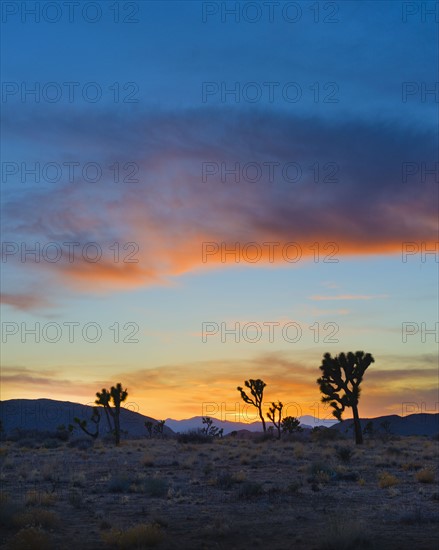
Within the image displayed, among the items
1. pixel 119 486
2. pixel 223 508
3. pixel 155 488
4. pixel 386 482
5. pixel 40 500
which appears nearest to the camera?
pixel 223 508

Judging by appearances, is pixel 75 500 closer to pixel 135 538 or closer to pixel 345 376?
pixel 135 538

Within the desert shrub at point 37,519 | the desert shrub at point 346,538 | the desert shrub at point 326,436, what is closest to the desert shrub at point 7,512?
the desert shrub at point 37,519

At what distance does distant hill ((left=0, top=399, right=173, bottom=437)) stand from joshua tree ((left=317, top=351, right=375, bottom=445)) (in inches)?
3618

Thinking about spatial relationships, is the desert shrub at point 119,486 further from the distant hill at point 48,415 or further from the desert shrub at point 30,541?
the distant hill at point 48,415

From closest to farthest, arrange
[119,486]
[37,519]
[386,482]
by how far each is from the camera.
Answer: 1. [37,519]
2. [119,486]
3. [386,482]

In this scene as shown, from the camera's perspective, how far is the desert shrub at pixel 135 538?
1324 centimetres

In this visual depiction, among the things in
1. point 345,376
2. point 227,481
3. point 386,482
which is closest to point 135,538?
point 227,481

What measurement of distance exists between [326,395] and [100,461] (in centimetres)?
1810

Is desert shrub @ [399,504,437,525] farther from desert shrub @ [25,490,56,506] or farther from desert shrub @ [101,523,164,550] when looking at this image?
desert shrub @ [25,490,56,506]

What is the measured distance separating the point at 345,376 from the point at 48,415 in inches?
4397

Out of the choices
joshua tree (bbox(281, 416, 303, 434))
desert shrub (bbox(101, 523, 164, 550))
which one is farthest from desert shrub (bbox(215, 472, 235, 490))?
joshua tree (bbox(281, 416, 303, 434))

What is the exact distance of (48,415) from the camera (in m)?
147

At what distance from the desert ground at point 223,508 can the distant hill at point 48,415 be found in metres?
111

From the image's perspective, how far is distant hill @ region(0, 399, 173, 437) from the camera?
139125 mm
